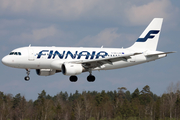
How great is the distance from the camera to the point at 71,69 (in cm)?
4669

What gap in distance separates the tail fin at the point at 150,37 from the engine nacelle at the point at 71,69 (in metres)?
13.1

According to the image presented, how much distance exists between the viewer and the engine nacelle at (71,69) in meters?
46.6

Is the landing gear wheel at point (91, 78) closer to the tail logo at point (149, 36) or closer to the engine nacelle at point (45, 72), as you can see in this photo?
the engine nacelle at point (45, 72)

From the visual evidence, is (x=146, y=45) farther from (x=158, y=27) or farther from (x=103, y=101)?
(x=103, y=101)

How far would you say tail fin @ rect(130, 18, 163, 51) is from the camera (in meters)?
56.7

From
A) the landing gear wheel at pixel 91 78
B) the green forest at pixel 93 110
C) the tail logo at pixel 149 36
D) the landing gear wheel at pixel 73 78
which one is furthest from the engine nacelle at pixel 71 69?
the green forest at pixel 93 110

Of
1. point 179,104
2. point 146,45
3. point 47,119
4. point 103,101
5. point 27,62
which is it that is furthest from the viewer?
point 103,101

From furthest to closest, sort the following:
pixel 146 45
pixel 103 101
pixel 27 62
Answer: pixel 103 101 → pixel 146 45 → pixel 27 62

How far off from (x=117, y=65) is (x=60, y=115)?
66594 millimetres

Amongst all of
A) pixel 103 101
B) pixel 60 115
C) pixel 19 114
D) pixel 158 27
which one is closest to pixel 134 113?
pixel 103 101

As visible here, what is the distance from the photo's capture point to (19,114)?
118 metres

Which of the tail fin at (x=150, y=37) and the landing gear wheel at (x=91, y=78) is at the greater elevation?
the tail fin at (x=150, y=37)

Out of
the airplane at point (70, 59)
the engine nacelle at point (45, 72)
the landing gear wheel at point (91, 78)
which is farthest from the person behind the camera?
the landing gear wheel at point (91, 78)

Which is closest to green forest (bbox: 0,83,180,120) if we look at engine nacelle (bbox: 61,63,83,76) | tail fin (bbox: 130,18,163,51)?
tail fin (bbox: 130,18,163,51)
